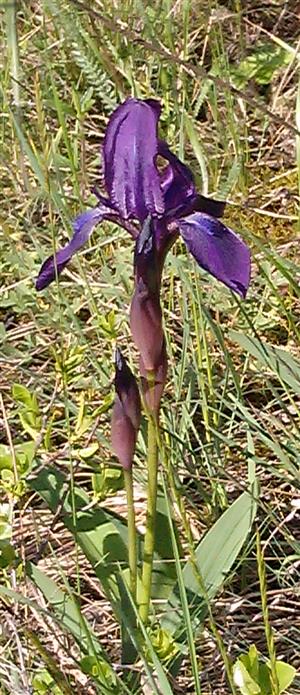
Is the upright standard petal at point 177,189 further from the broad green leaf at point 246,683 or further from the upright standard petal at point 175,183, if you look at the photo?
the broad green leaf at point 246,683

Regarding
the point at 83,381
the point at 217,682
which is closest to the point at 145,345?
the point at 217,682

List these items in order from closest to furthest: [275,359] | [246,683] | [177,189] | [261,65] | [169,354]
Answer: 1. [246,683]
2. [177,189]
3. [275,359]
4. [169,354]
5. [261,65]

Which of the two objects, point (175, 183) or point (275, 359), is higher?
point (175, 183)

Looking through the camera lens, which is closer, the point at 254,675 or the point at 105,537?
the point at 254,675

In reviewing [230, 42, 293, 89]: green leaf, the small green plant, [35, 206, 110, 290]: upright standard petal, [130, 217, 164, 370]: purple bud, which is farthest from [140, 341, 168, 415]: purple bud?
[230, 42, 293, 89]: green leaf

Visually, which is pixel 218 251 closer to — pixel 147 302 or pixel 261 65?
pixel 147 302

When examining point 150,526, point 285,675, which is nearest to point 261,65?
point 150,526

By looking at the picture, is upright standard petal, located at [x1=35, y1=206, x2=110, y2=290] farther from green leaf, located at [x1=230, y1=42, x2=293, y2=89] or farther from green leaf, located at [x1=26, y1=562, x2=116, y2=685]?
green leaf, located at [x1=230, y1=42, x2=293, y2=89]
